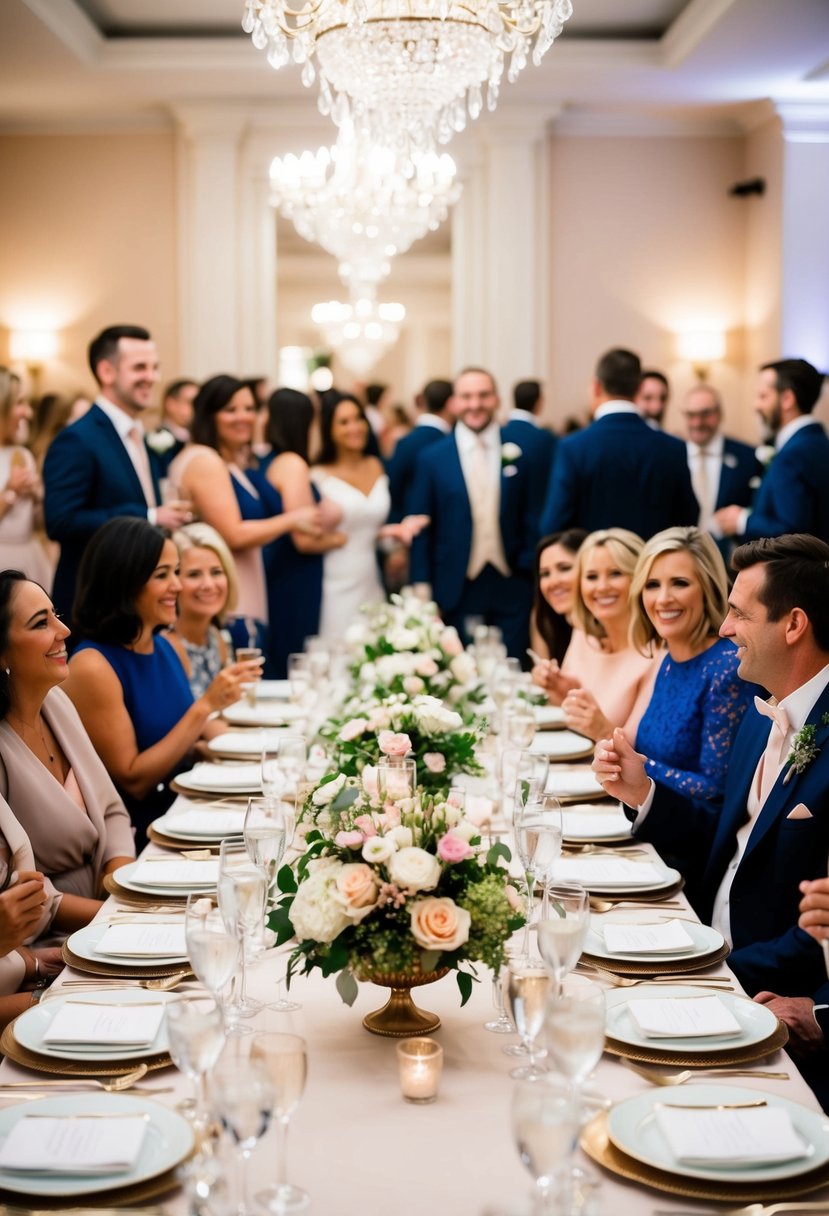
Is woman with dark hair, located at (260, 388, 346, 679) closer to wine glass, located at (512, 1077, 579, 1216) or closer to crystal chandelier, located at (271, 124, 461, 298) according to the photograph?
crystal chandelier, located at (271, 124, 461, 298)

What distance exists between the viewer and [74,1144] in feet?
4.35

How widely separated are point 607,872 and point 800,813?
34 centimetres

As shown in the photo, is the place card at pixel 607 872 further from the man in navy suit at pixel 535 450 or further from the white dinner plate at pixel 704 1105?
the man in navy suit at pixel 535 450

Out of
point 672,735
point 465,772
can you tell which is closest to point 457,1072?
point 465,772

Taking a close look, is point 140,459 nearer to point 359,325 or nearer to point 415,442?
point 415,442

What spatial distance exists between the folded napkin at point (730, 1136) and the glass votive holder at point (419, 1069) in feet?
0.80

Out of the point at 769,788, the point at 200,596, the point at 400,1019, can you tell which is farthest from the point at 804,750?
the point at 200,596

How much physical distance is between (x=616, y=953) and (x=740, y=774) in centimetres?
78

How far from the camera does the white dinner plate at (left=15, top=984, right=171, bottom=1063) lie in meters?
1.55

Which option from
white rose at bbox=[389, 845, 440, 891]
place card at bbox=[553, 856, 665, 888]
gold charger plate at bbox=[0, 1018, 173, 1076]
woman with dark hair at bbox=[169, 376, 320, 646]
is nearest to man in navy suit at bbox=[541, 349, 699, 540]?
woman with dark hair at bbox=[169, 376, 320, 646]

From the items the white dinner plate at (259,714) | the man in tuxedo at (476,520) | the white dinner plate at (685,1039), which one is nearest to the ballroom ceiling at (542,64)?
the man in tuxedo at (476,520)

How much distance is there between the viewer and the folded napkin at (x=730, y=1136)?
4.25 ft

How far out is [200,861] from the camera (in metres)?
2.36

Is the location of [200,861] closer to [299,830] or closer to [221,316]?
[299,830]
